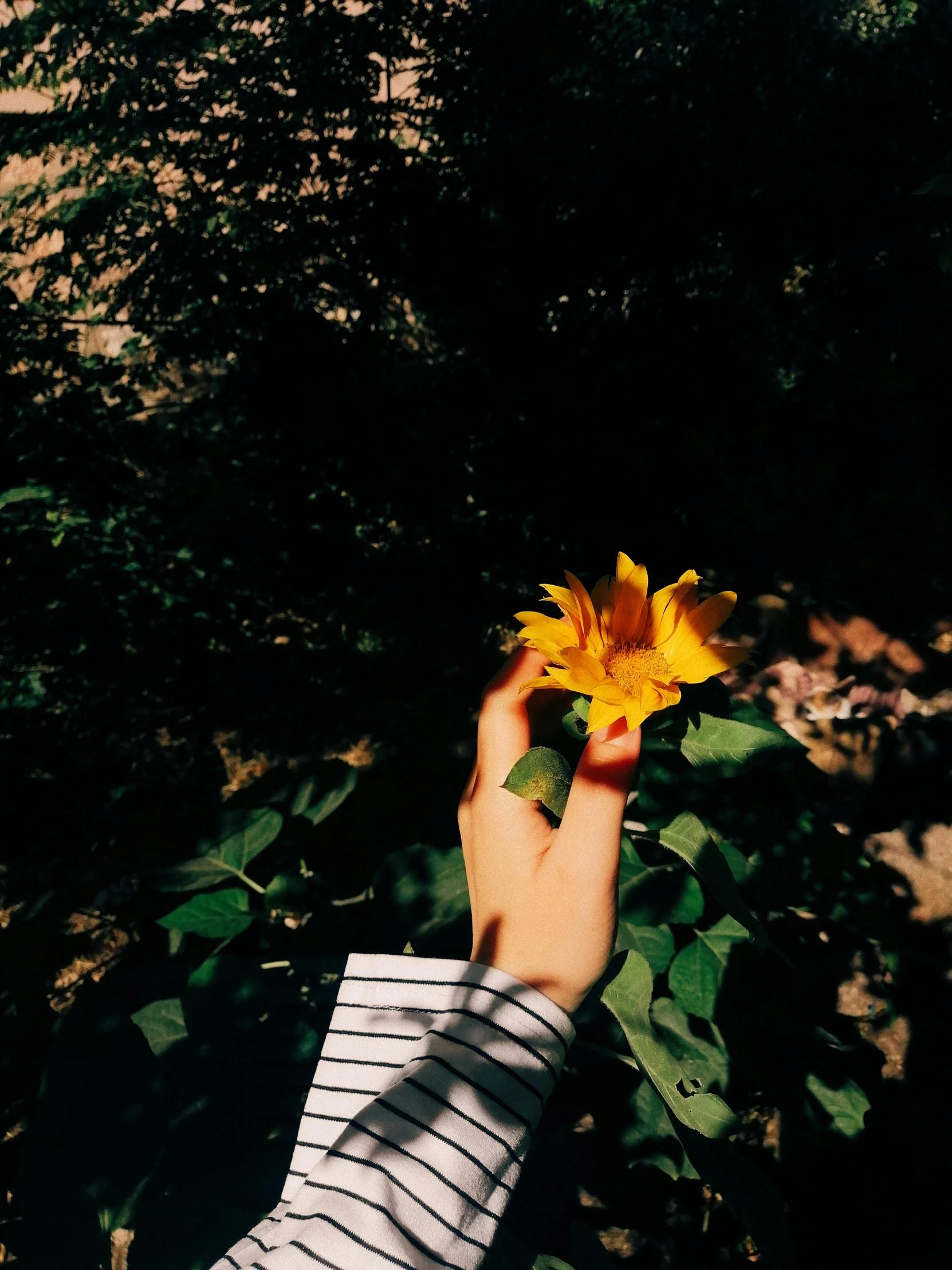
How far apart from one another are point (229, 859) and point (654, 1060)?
40.6 inches

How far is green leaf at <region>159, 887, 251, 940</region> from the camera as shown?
1.72m

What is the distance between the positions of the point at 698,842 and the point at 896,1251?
1609mm

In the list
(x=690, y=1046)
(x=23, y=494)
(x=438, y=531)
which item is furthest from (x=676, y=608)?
(x=438, y=531)

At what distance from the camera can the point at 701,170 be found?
294 cm

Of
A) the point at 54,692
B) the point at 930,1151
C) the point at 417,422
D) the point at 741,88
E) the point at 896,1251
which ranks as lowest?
the point at 896,1251

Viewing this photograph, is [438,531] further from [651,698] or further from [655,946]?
[651,698]

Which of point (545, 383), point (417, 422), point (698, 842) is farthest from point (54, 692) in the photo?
point (698, 842)

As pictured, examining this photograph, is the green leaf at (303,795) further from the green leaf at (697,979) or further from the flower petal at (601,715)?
the flower petal at (601,715)

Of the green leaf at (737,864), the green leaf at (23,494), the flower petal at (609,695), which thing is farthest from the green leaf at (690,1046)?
the green leaf at (23,494)

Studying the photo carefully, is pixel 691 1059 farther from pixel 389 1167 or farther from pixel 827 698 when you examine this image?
pixel 827 698

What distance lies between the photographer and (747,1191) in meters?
1.25

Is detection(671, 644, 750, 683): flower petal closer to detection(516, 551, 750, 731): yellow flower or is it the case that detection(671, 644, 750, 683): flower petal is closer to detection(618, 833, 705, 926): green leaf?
detection(516, 551, 750, 731): yellow flower

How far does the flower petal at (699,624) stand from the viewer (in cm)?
110

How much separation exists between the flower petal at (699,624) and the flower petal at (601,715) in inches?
7.9
